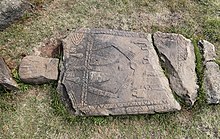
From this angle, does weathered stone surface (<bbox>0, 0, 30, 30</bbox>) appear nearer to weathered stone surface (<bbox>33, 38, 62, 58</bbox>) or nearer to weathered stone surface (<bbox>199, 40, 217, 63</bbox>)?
weathered stone surface (<bbox>33, 38, 62, 58</bbox>)

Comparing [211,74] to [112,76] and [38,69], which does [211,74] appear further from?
[38,69]

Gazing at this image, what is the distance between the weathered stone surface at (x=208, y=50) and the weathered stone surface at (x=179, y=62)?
0.41ft

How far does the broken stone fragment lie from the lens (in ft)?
12.7

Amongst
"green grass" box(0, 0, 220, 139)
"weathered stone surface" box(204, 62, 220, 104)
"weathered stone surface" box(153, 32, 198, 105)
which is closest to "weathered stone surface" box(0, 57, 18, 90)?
"green grass" box(0, 0, 220, 139)

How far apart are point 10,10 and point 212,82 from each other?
210cm

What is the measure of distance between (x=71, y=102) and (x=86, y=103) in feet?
0.45

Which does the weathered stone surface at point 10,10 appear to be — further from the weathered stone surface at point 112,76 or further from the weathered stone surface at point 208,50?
the weathered stone surface at point 208,50

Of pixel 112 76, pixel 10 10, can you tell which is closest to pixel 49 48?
pixel 10 10

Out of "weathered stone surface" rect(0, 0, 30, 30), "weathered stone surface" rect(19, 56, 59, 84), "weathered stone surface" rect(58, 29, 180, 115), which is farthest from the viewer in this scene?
"weathered stone surface" rect(0, 0, 30, 30)

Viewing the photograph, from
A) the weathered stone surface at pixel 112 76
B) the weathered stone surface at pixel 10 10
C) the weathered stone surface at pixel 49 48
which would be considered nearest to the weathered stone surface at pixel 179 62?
the weathered stone surface at pixel 112 76

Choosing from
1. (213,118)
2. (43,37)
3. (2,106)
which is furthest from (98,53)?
(213,118)

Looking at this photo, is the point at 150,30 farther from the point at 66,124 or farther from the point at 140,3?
the point at 66,124

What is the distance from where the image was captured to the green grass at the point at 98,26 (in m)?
3.66

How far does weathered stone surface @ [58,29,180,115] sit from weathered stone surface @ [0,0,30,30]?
1.98 feet
